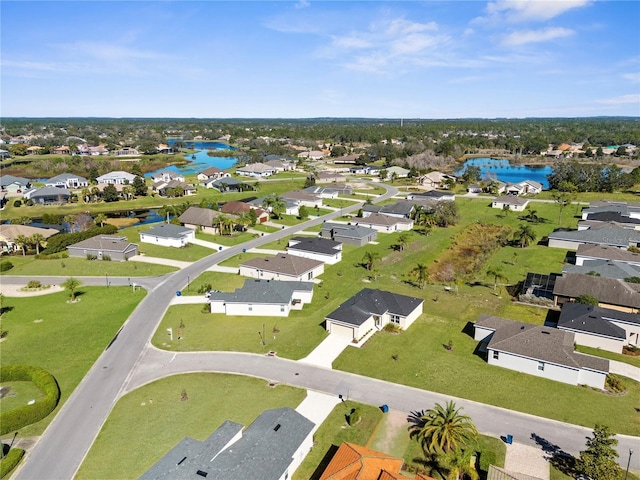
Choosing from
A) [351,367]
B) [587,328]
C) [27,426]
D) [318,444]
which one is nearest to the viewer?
[318,444]

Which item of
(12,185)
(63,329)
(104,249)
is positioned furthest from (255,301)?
(12,185)

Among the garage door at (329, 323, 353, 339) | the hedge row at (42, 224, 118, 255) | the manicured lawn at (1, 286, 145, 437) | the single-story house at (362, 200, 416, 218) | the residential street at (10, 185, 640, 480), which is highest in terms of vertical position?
the single-story house at (362, 200, 416, 218)

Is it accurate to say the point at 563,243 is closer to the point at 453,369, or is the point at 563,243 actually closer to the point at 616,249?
the point at 616,249

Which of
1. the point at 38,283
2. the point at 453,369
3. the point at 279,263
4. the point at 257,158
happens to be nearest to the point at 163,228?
the point at 38,283

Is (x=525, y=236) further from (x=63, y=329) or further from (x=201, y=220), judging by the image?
(x=63, y=329)

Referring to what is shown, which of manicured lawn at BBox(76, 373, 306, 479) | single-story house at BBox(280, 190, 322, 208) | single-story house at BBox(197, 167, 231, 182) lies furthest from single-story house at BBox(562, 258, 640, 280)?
single-story house at BBox(197, 167, 231, 182)

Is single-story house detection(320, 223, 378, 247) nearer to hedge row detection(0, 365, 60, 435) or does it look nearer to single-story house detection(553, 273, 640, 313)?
single-story house detection(553, 273, 640, 313)
